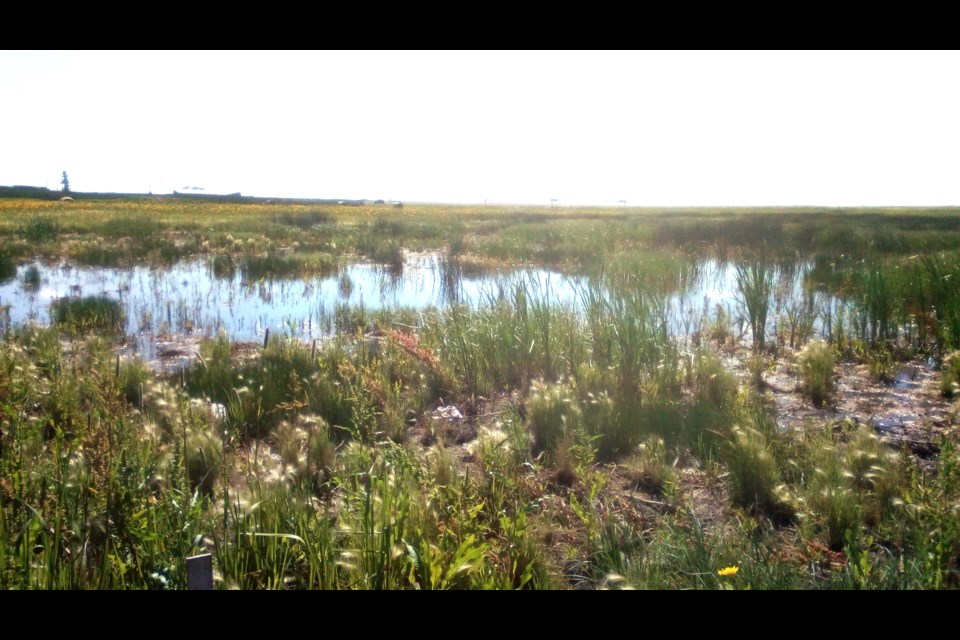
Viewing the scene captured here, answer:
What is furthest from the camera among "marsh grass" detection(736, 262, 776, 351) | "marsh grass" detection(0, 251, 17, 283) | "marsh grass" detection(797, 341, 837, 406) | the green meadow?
"marsh grass" detection(0, 251, 17, 283)

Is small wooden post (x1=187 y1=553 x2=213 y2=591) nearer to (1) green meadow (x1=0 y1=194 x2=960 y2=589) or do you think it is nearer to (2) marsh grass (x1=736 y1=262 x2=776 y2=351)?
(1) green meadow (x1=0 y1=194 x2=960 y2=589)

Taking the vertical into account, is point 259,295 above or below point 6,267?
below

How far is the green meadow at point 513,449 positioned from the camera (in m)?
2.00

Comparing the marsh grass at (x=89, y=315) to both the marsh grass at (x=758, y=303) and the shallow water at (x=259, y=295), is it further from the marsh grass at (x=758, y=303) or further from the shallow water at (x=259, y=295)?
the marsh grass at (x=758, y=303)

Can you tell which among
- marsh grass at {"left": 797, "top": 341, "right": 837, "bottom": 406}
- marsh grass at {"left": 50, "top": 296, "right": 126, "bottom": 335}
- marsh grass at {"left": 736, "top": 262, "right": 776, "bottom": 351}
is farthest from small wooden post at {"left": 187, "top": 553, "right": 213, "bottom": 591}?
marsh grass at {"left": 50, "top": 296, "right": 126, "bottom": 335}

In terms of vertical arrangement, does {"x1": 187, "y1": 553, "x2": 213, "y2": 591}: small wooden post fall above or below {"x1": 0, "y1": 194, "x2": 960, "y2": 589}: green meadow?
above

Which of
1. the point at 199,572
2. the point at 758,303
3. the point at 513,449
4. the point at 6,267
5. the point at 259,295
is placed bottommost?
the point at 513,449

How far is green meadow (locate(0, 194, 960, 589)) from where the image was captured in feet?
6.56

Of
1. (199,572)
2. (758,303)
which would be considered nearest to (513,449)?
(199,572)

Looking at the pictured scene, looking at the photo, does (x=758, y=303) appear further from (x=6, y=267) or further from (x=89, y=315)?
(x=6, y=267)

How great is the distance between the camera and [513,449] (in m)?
2.95

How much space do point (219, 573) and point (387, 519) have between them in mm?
531

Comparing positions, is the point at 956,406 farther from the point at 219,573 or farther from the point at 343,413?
the point at 219,573

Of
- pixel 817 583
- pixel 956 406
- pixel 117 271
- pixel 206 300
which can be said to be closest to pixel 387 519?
pixel 817 583
